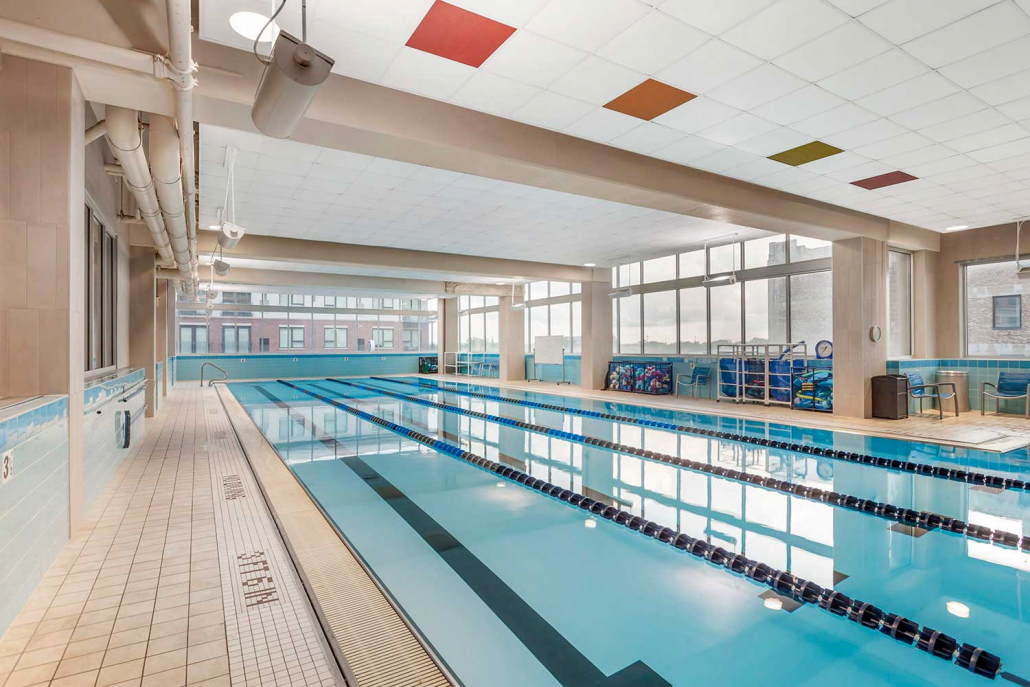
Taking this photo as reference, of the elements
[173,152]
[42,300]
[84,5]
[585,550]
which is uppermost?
[84,5]

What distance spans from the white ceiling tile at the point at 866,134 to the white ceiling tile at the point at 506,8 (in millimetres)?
3418

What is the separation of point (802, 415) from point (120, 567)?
357 inches

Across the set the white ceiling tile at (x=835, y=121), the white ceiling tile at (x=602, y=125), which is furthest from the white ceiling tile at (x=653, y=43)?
the white ceiling tile at (x=835, y=121)

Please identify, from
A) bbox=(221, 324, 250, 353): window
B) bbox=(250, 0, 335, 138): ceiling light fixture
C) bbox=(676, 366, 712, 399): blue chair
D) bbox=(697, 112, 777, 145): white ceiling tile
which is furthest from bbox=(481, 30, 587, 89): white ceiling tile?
bbox=(221, 324, 250, 353): window

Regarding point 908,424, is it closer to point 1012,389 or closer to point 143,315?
point 1012,389

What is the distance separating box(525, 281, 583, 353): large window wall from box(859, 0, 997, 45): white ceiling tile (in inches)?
441

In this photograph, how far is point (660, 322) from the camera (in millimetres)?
12961

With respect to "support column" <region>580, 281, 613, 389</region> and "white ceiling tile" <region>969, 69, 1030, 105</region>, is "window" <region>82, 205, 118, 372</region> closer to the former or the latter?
"white ceiling tile" <region>969, 69, 1030, 105</region>

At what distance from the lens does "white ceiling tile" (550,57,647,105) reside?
373cm

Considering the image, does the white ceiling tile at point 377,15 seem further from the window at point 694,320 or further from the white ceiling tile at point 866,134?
the window at point 694,320

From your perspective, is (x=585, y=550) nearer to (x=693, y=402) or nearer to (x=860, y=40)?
(x=860, y=40)

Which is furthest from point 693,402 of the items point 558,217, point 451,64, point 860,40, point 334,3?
point 334,3

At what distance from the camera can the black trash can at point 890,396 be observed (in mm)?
7961

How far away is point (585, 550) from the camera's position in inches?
126
